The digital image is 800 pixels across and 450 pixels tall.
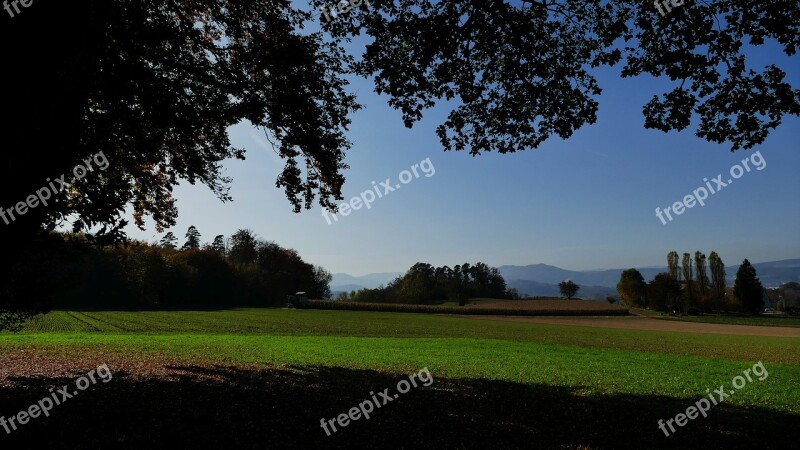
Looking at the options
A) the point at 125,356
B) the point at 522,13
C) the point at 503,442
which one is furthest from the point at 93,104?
the point at 503,442

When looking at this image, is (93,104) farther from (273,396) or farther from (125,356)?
(125,356)

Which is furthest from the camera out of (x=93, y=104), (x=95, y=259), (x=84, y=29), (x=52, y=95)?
(x=95, y=259)

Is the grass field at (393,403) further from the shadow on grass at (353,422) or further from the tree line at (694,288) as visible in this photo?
the tree line at (694,288)

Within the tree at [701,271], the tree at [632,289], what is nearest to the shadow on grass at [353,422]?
the tree at [632,289]

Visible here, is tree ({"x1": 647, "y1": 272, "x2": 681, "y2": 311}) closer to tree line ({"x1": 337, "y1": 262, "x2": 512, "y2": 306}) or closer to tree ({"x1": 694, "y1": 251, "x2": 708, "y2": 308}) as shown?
tree ({"x1": 694, "y1": 251, "x2": 708, "y2": 308})

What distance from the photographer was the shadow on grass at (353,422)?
26.4 ft

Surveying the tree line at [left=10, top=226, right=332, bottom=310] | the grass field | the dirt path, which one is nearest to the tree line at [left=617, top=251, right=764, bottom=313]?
the dirt path

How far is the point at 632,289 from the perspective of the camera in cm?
13200

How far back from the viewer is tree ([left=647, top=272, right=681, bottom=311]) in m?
118

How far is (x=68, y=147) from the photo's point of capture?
8.49 metres

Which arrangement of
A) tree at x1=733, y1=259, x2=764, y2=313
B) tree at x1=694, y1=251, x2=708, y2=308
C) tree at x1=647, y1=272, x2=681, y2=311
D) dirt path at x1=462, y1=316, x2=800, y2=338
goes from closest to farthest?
dirt path at x1=462, y1=316, x2=800, y2=338
tree at x1=733, y1=259, x2=764, y2=313
tree at x1=647, y1=272, x2=681, y2=311
tree at x1=694, y1=251, x2=708, y2=308

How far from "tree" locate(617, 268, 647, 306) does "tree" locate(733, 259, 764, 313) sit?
74.5ft

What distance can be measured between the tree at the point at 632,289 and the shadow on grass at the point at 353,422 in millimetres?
134146

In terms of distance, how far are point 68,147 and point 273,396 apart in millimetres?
7526
